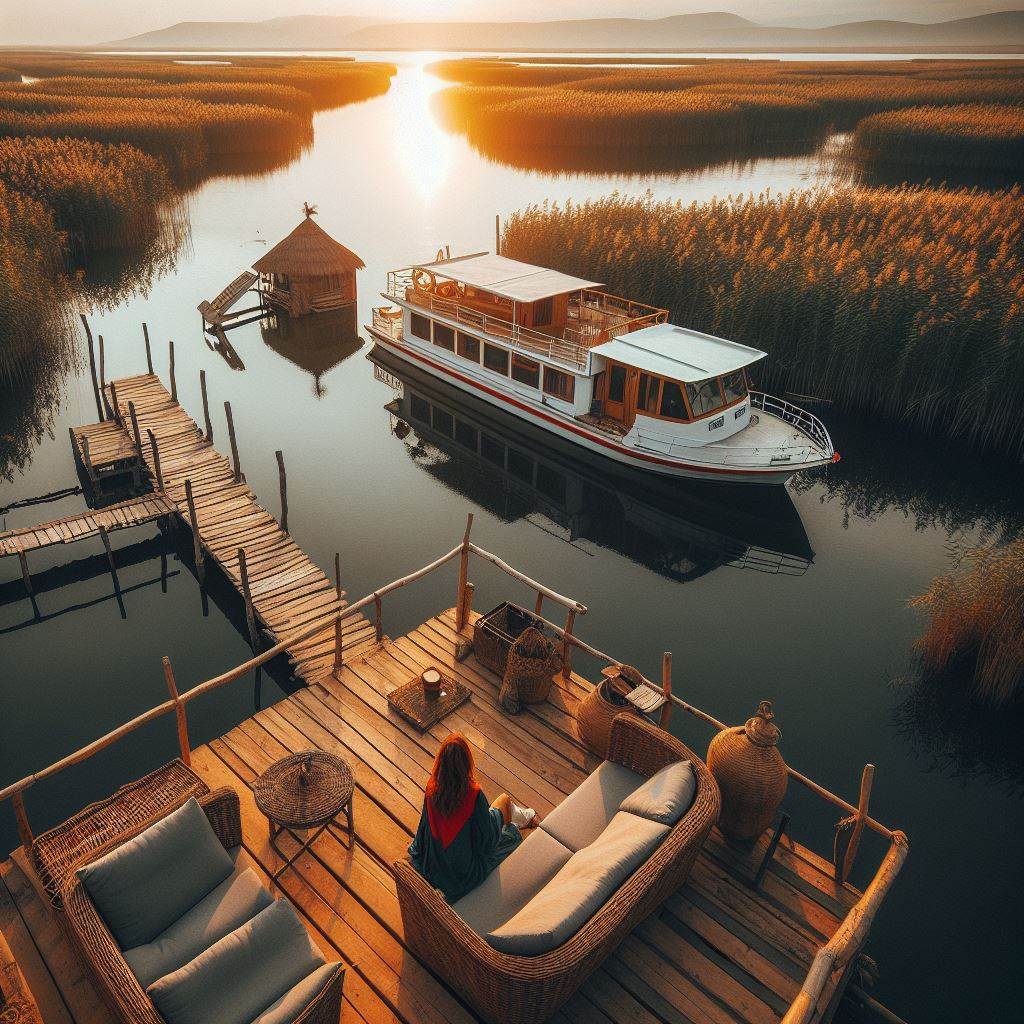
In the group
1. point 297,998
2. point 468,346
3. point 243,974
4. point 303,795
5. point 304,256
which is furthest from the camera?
point 304,256

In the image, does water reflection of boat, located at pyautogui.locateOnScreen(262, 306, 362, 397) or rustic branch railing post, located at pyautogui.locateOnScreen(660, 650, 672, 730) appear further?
water reflection of boat, located at pyautogui.locateOnScreen(262, 306, 362, 397)

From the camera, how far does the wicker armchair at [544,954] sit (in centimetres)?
553

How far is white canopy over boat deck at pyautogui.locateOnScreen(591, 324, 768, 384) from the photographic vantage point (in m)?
18.7

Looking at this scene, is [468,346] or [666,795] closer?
[666,795]

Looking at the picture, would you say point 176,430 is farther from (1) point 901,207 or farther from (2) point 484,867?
(1) point 901,207

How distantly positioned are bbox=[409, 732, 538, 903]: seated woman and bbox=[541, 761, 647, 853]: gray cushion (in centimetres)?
74

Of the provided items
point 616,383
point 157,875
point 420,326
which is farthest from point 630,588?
point 420,326

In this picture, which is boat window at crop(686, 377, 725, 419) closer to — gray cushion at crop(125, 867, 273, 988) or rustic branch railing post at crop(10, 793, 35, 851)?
gray cushion at crop(125, 867, 273, 988)

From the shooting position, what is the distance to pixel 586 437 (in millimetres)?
21172

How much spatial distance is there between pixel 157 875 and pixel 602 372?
56.4 feet

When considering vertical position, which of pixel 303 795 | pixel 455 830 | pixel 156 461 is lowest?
pixel 156 461

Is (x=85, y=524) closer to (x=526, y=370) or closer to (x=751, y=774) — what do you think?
(x=526, y=370)

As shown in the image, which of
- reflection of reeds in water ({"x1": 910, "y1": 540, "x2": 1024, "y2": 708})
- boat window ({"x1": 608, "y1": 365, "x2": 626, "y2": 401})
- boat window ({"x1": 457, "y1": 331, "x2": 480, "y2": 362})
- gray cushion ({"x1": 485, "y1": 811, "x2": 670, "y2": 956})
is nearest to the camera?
gray cushion ({"x1": 485, "y1": 811, "x2": 670, "y2": 956})

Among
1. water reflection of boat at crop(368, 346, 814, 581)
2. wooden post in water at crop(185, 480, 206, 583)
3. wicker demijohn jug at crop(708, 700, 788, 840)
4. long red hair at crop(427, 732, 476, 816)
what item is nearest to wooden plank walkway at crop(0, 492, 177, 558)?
wooden post in water at crop(185, 480, 206, 583)
